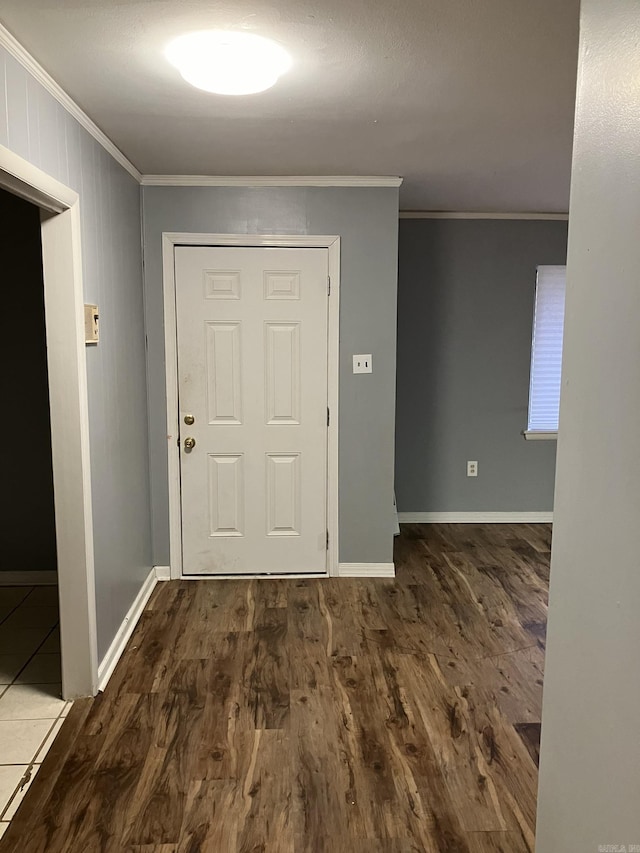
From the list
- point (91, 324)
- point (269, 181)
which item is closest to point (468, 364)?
point (269, 181)

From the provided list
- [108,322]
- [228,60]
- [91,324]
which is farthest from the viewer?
[108,322]

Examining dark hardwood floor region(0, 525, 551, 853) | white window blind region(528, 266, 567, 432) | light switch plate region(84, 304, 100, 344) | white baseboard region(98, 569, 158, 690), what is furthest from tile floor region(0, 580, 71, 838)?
white window blind region(528, 266, 567, 432)

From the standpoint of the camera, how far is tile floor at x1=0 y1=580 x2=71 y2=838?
211 cm

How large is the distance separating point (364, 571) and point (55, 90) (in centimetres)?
283

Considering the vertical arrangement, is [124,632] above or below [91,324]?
below

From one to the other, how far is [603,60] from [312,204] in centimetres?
257

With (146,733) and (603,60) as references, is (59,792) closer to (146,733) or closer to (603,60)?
(146,733)

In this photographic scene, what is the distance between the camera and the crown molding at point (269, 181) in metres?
3.40

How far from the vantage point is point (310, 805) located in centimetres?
196

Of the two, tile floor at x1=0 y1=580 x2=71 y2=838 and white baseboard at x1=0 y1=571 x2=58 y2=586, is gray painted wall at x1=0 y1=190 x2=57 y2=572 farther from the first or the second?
tile floor at x1=0 y1=580 x2=71 y2=838

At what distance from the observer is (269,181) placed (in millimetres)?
3422

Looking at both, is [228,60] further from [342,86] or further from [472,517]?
[472,517]

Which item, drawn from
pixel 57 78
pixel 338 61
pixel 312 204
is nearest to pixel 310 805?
pixel 338 61

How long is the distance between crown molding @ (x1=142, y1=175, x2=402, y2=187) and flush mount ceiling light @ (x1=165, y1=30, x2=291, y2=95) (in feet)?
4.42
